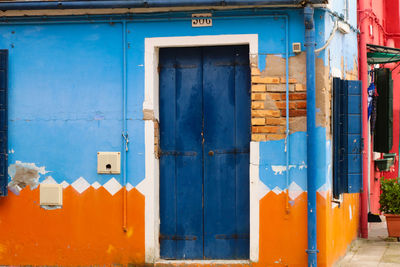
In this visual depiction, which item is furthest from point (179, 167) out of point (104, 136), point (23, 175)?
point (23, 175)

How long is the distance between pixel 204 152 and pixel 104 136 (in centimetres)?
121

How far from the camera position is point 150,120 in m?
8.45

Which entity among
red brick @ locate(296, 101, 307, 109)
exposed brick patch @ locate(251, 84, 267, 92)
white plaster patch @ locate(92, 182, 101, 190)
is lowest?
white plaster patch @ locate(92, 182, 101, 190)

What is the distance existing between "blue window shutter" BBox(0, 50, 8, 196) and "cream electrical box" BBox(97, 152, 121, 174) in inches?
46.9

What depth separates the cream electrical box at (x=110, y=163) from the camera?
8.48 m

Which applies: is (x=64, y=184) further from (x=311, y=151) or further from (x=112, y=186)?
(x=311, y=151)

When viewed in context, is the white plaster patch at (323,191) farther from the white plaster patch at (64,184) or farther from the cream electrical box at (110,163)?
the white plaster patch at (64,184)

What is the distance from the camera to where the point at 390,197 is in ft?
34.6

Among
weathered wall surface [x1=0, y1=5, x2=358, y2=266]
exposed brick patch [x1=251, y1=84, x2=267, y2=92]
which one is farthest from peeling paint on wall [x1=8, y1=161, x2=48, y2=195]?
exposed brick patch [x1=251, y1=84, x2=267, y2=92]

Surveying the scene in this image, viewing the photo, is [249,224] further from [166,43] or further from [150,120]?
[166,43]

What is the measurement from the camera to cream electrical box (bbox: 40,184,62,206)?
340 inches

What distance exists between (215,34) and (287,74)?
96cm

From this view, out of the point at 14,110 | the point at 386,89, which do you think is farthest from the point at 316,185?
the point at 386,89

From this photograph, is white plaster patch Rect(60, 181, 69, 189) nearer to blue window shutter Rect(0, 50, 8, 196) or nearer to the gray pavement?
blue window shutter Rect(0, 50, 8, 196)
